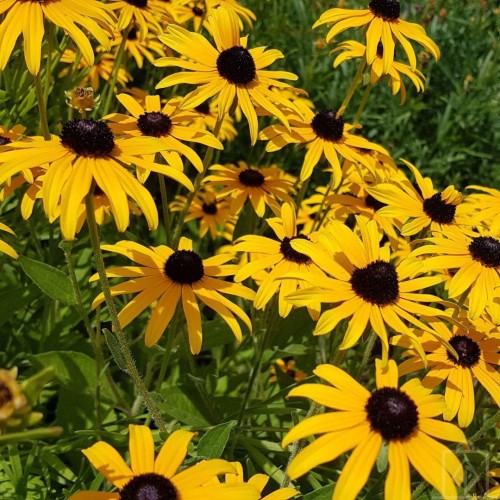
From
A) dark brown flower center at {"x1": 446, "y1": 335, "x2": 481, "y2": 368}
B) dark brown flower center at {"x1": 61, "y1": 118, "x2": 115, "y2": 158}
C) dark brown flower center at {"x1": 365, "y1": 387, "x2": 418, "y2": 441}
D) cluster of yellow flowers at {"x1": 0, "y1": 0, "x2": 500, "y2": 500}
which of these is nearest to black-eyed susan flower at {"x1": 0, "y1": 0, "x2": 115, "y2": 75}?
cluster of yellow flowers at {"x1": 0, "y1": 0, "x2": 500, "y2": 500}

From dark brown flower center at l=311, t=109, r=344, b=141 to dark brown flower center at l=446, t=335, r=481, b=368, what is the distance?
0.84 metres

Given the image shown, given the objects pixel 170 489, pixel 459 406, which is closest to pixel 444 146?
pixel 459 406

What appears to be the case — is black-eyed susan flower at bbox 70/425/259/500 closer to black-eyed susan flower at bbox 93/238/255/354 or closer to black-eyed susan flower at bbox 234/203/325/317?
black-eyed susan flower at bbox 93/238/255/354

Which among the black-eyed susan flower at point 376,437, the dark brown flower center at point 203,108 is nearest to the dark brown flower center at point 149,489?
the black-eyed susan flower at point 376,437

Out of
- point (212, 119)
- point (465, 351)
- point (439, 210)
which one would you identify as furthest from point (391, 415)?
point (212, 119)

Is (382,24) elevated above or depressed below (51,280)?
above

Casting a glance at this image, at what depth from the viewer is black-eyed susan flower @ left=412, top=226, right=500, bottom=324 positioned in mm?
1665

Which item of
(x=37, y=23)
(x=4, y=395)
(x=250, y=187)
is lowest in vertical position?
(x=250, y=187)

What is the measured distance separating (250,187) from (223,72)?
53 centimetres

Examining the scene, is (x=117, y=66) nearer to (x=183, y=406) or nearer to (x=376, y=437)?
(x=183, y=406)

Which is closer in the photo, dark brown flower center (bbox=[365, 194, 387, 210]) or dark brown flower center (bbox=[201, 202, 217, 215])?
dark brown flower center (bbox=[365, 194, 387, 210])

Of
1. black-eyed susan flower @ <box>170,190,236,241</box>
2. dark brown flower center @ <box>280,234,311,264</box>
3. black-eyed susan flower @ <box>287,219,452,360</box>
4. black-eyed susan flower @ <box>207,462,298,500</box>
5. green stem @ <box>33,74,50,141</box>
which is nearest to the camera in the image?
black-eyed susan flower @ <box>207,462,298,500</box>

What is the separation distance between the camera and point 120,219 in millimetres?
1209

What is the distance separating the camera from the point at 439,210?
204 cm
